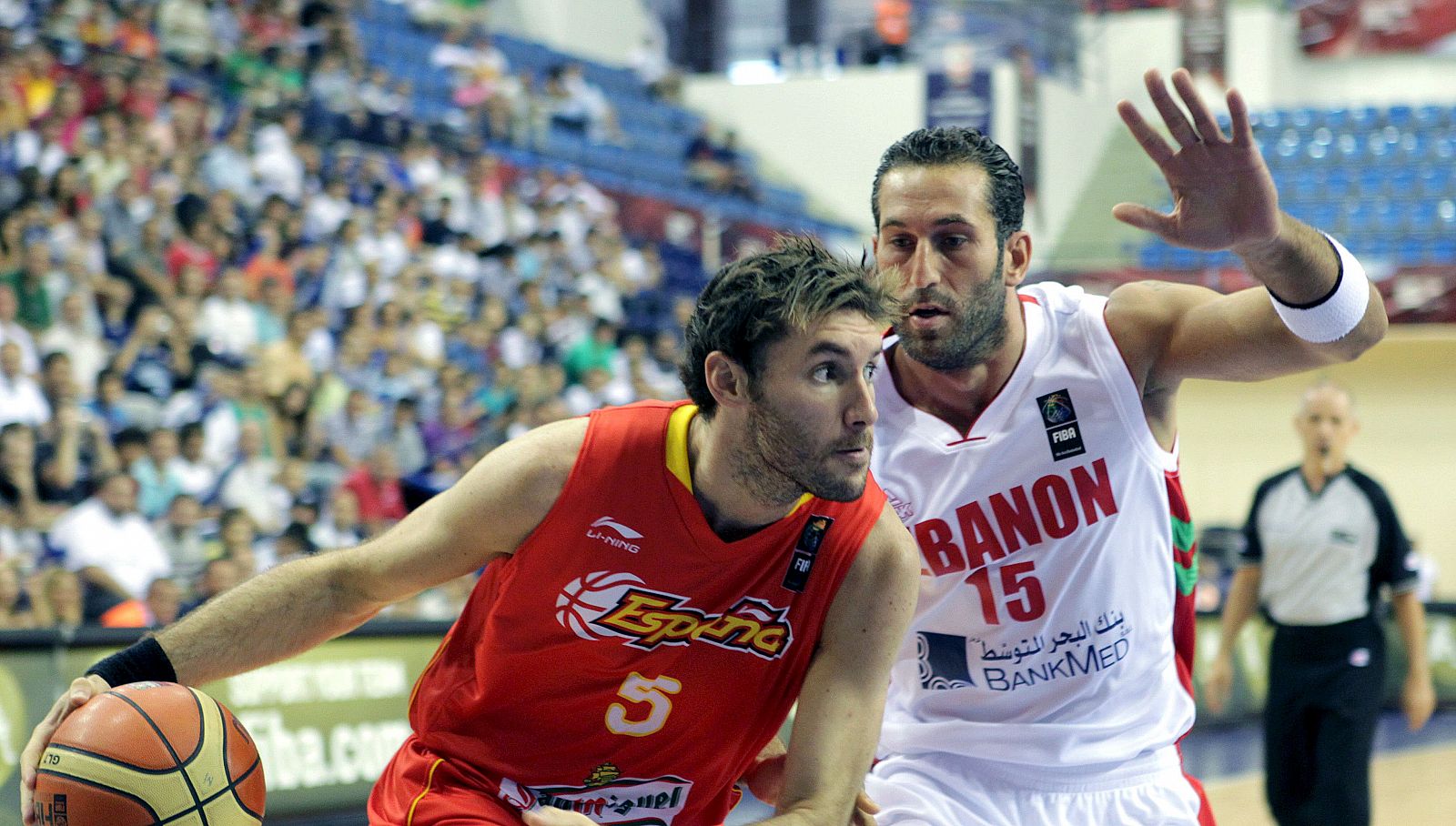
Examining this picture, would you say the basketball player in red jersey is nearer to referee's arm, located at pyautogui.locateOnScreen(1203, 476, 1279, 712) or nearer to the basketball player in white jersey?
the basketball player in white jersey

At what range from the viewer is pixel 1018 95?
759 inches

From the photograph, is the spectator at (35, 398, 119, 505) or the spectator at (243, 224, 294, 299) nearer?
the spectator at (35, 398, 119, 505)

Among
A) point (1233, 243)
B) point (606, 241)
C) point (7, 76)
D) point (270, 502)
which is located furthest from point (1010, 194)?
point (606, 241)

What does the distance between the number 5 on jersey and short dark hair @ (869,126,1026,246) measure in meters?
1.18

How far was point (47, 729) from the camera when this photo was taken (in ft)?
10.3

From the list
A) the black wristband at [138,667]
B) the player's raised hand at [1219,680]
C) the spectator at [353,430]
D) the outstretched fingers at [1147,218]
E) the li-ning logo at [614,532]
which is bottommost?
the player's raised hand at [1219,680]

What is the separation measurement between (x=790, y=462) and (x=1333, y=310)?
1.18m

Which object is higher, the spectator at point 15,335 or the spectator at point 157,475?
the spectator at point 15,335

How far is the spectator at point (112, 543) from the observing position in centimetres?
786

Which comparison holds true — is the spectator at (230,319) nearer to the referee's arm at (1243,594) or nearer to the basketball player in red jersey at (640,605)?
the referee's arm at (1243,594)

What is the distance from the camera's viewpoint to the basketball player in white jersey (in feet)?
11.7

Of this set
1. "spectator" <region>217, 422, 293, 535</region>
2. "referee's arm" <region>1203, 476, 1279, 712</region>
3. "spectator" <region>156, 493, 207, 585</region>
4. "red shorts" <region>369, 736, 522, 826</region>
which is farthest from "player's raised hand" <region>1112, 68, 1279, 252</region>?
"spectator" <region>217, 422, 293, 535</region>

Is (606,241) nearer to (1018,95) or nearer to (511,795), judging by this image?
(1018,95)

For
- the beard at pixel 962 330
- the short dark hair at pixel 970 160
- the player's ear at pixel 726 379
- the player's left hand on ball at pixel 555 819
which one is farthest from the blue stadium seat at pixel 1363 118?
the player's left hand on ball at pixel 555 819
